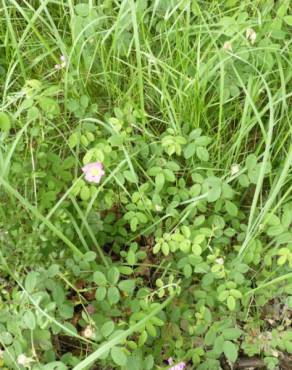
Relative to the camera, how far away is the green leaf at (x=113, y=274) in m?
1.46

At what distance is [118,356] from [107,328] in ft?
0.29

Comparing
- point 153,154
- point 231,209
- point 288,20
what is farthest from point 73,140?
point 288,20

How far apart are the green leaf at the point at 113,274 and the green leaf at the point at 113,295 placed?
0.07ft

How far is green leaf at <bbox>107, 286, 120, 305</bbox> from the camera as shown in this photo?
4.74 feet

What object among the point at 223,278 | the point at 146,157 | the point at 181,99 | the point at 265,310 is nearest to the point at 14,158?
the point at 146,157

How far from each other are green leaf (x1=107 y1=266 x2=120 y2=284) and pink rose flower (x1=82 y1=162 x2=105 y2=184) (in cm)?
24

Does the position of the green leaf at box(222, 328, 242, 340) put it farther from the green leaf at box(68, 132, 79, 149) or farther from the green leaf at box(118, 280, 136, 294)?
the green leaf at box(68, 132, 79, 149)

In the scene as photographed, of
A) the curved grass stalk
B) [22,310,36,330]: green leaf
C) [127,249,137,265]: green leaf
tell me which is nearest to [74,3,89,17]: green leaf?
the curved grass stalk

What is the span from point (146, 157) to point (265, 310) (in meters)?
0.58

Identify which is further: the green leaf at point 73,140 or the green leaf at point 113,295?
the green leaf at point 73,140

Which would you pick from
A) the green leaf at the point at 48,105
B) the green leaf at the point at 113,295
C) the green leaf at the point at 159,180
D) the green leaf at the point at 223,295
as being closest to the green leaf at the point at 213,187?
the green leaf at the point at 159,180

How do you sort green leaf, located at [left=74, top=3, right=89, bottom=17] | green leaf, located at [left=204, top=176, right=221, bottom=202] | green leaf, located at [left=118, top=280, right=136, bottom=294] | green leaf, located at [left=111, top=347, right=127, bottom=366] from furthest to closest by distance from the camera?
1. green leaf, located at [left=74, top=3, right=89, bottom=17]
2. green leaf, located at [left=204, top=176, right=221, bottom=202]
3. green leaf, located at [left=118, top=280, right=136, bottom=294]
4. green leaf, located at [left=111, top=347, right=127, bottom=366]

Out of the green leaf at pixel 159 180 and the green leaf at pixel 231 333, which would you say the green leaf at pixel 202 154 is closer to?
the green leaf at pixel 159 180

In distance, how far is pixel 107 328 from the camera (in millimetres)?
1386
